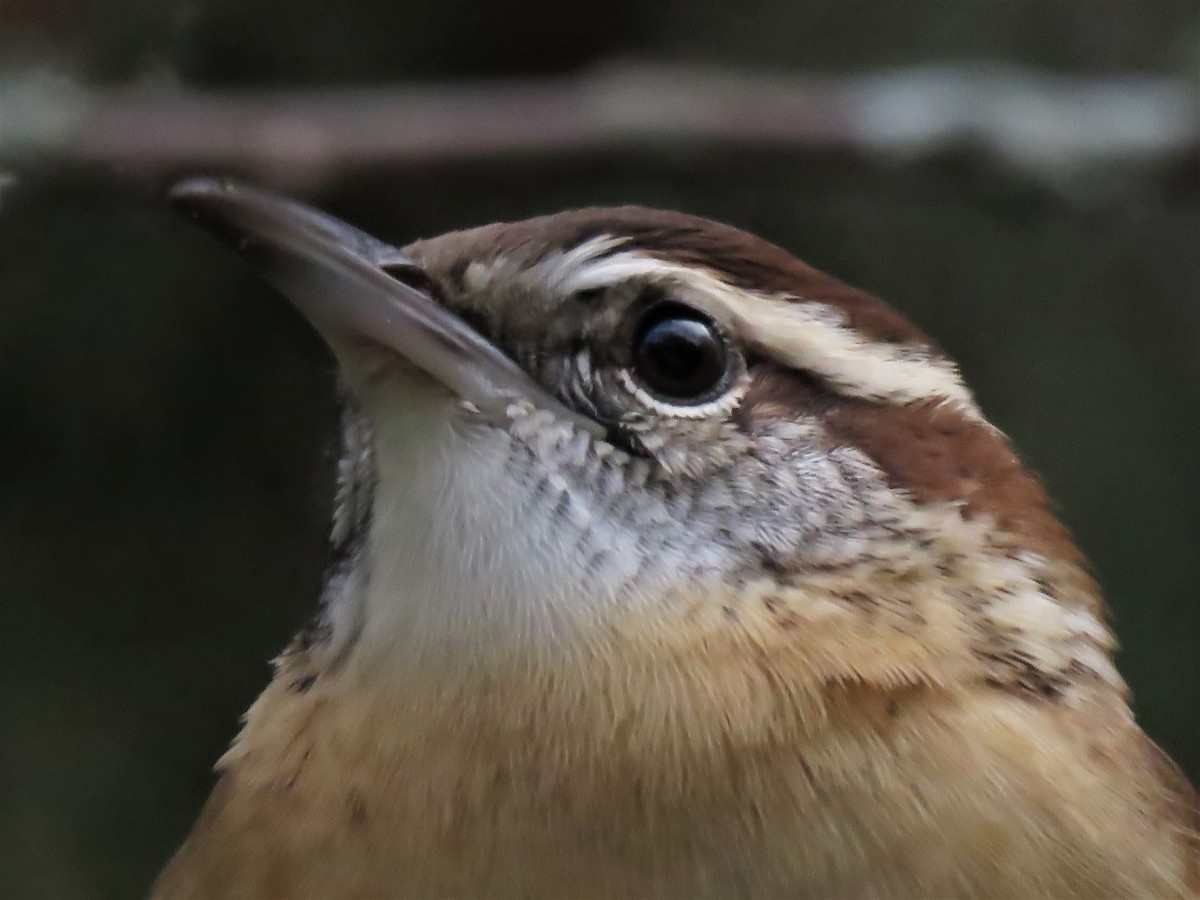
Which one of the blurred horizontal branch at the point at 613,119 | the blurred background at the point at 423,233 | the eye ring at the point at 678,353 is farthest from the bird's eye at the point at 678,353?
the blurred horizontal branch at the point at 613,119

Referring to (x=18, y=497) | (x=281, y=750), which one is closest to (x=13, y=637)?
(x=18, y=497)

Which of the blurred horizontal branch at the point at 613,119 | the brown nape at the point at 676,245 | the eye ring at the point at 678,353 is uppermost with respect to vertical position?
the blurred horizontal branch at the point at 613,119

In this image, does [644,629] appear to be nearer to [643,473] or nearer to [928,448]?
[643,473]

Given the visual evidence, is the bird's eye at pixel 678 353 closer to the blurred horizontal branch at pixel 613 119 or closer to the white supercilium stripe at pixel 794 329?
the white supercilium stripe at pixel 794 329

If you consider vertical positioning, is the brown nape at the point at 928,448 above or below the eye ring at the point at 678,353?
below

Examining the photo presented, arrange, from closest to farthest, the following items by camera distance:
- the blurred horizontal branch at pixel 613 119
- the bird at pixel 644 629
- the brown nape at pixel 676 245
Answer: the bird at pixel 644 629
the brown nape at pixel 676 245
the blurred horizontal branch at pixel 613 119

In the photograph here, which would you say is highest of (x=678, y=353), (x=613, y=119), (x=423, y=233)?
(x=613, y=119)

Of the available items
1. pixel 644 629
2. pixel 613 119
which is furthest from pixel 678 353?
pixel 613 119

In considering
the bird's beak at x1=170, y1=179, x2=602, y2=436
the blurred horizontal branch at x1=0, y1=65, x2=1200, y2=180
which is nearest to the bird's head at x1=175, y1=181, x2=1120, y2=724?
the bird's beak at x1=170, y1=179, x2=602, y2=436

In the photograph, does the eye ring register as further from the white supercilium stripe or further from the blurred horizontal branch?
the blurred horizontal branch
